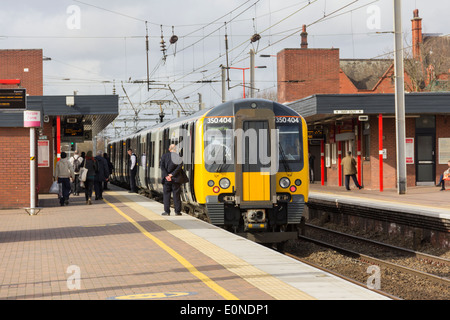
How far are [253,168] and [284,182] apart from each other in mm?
697

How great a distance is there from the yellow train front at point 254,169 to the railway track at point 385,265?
1.26 metres

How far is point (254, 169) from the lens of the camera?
565 inches

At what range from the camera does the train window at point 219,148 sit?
47.6 feet

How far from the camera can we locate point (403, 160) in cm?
2584

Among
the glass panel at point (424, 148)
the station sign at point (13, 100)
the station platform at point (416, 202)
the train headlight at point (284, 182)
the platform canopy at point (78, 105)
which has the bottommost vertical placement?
the station platform at point (416, 202)

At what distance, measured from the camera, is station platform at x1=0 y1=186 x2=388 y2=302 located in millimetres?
7871

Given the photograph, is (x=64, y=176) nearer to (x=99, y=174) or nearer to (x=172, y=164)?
(x=99, y=174)

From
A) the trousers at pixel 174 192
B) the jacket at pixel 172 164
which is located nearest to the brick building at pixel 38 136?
the trousers at pixel 174 192

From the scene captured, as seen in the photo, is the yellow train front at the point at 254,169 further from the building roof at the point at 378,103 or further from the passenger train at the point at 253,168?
the building roof at the point at 378,103

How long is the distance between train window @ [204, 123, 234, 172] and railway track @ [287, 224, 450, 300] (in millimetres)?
2599

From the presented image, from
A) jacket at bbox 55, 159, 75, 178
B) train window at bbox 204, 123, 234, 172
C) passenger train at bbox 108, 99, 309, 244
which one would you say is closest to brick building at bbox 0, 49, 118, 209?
jacket at bbox 55, 159, 75, 178

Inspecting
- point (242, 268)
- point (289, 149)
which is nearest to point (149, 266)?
point (242, 268)
